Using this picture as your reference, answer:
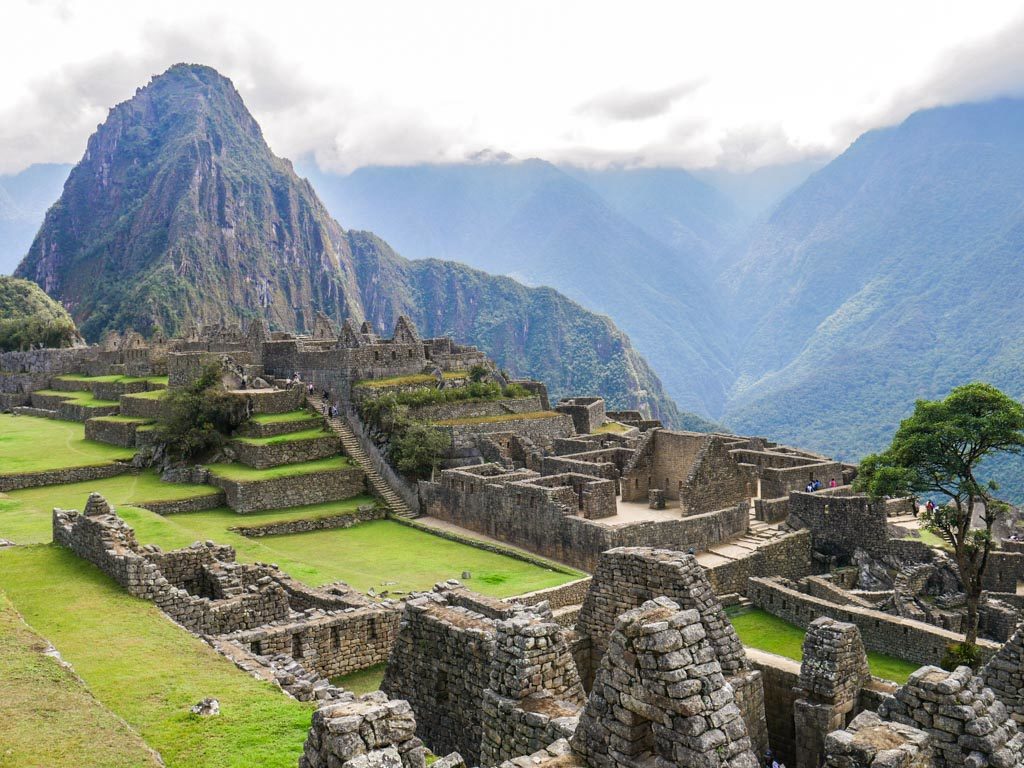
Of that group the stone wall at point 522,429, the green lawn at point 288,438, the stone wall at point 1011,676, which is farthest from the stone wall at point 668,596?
the green lawn at point 288,438

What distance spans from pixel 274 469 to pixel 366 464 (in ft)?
10.8

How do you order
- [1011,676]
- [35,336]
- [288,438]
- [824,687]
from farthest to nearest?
[35,336]
[288,438]
[824,687]
[1011,676]

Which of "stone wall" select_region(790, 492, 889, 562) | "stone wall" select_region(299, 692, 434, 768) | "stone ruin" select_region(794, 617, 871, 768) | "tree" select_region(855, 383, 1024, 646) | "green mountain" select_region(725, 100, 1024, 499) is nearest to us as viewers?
"stone wall" select_region(299, 692, 434, 768)

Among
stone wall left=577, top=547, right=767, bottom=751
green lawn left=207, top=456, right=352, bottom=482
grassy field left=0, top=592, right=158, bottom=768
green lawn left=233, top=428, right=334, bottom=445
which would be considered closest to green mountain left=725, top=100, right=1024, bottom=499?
→ green lawn left=207, top=456, right=352, bottom=482

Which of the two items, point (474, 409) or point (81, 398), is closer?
point (474, 409)

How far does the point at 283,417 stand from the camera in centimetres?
3192

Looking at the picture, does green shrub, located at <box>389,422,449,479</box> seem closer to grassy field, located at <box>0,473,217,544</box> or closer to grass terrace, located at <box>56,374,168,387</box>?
grassy field, located at <box>0,473,217,544</box>

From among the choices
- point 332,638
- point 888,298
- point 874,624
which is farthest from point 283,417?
point 888,298

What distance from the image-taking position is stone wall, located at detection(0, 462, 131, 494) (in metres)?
26.2

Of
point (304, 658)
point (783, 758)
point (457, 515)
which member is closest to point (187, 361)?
point (457, 515)

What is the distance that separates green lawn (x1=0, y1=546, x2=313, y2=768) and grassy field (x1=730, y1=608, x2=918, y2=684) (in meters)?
9.16

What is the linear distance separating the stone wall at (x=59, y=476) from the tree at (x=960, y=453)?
82.6ft

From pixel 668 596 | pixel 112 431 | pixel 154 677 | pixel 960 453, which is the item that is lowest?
pixel 154 677

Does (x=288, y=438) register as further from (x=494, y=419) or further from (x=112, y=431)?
(x=112, y=431)
